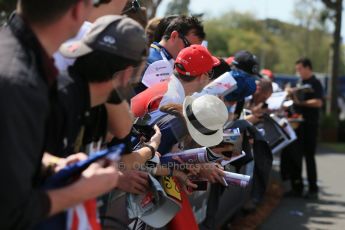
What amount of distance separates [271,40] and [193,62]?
69390mm

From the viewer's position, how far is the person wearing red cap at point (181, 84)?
329 centimetres

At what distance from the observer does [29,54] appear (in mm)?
1725

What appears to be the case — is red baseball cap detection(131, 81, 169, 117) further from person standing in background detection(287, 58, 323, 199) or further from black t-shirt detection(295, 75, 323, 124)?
black t-shirt detection(295, 75, 323, 124)

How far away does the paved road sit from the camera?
6848mm

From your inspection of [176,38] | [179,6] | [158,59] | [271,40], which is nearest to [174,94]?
[158,59]

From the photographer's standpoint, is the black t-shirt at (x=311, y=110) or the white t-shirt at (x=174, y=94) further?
the black t-shirt at (x=311, y=110)

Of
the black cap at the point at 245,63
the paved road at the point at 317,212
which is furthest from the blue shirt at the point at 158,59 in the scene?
the paved road at the point at 317,212

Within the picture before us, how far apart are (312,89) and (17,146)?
7.68 m

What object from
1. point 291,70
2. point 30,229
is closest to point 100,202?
point 30,229

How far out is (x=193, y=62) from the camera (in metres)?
3.47

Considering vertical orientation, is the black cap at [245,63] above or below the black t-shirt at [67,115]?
below

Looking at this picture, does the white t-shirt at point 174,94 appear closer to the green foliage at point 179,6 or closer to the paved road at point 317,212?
the paved road at point 317,212

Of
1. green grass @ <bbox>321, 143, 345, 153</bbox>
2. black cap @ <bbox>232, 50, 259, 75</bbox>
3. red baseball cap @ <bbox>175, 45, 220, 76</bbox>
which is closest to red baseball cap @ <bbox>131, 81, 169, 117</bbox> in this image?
red baseball cap @ <bbox>175, 45, 220, 76</bbox>

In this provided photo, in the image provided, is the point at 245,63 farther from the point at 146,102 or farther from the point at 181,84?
the point at 146,102
